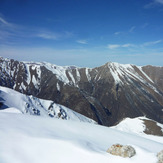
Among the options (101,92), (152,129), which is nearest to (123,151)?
(152,129)

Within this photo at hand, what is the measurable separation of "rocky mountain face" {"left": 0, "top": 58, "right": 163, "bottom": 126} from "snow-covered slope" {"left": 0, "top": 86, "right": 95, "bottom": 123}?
1887 inches

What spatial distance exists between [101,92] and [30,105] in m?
115

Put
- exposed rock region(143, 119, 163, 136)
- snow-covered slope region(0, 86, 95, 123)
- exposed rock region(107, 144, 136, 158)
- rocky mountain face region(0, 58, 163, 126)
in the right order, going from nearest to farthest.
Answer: exposed rock region(107, 144, 136, 158)
snow-covered slope region(0, 86, 95, 123)
exposed rock region(143, 119, 163, 136)
rocky mountain face region(0, 58, 163, 126)

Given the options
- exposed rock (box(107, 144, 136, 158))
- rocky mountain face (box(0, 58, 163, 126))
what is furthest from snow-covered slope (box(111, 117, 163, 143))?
exposed rock (box(107, 144, 136, 158))

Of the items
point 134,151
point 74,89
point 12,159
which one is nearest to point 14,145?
point 12,159

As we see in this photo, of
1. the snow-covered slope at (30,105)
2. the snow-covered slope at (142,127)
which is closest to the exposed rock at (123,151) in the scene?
the snow-covered slope at (30,105)

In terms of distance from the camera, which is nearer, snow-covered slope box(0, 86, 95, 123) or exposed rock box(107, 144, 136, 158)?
exposed rock box(107, 144, 136, 158)

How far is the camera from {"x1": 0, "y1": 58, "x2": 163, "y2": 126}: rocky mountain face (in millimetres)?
131750

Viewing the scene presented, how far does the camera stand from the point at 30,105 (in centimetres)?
6606

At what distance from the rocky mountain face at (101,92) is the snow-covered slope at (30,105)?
4793cm

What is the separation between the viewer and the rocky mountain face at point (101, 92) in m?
132

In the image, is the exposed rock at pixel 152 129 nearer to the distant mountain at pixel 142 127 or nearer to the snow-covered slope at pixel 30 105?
the distant mountain at pixel 142 127

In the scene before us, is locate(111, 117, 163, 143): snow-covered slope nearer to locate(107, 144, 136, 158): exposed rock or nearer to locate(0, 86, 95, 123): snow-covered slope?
locate(0, 86, 95, 123): snow-covered slope

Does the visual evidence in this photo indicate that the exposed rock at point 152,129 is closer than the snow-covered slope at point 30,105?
No
